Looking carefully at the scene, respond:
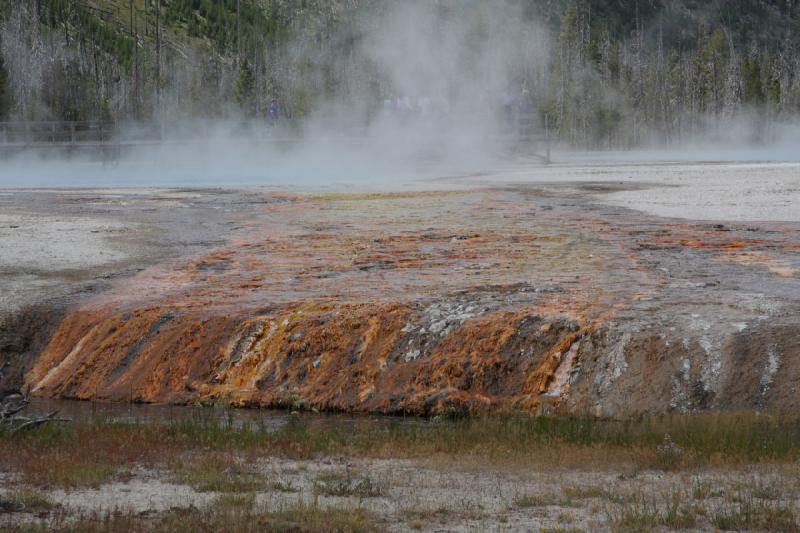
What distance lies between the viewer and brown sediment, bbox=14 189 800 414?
10.5 metres

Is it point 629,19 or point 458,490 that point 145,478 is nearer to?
point 458,490

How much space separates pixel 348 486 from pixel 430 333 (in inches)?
178

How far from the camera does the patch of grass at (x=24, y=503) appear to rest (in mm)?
6527

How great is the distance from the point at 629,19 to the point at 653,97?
49901mm

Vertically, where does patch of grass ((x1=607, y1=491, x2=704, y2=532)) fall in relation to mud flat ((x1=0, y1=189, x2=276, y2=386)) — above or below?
below

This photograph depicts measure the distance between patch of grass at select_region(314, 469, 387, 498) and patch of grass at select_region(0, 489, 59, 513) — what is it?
1506mm

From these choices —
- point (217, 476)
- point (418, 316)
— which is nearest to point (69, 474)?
point (217, 476)

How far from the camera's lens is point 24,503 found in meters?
6.63

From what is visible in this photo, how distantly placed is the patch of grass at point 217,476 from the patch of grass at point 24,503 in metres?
0.88

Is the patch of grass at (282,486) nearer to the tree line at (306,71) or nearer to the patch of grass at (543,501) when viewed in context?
the patch of grass at (543,501)

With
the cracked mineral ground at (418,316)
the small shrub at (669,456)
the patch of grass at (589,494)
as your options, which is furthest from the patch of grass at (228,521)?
the cracked mineral ground at (418,316)

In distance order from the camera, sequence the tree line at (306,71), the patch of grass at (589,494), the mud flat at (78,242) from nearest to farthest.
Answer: the patch of grass at (589,494) < the mud flat at (78,242) < the tree line at (306,71)

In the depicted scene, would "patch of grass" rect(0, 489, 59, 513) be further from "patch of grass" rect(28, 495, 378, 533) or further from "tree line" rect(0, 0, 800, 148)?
"tree line" rect(0, 0, 800, 148)

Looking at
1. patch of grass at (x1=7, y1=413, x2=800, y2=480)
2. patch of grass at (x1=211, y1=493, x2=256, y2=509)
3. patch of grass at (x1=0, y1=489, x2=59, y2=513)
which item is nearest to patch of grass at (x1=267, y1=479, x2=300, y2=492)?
patch of grass at (x1=211, y1=493, x2=256, y2=509)
